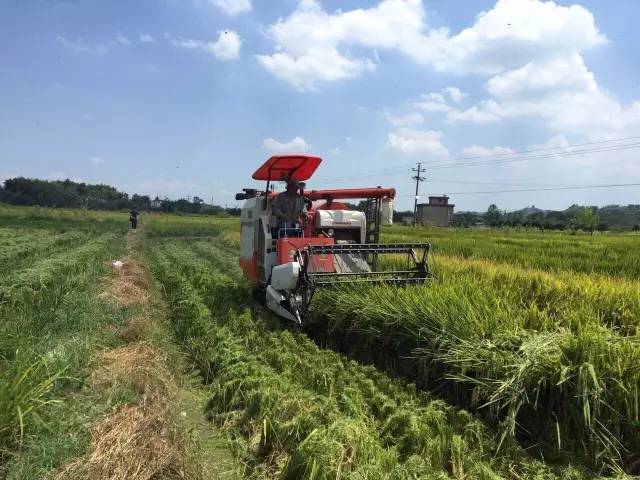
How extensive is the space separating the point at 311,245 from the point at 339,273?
27.4 inches

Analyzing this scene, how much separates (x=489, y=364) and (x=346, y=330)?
2.59 m

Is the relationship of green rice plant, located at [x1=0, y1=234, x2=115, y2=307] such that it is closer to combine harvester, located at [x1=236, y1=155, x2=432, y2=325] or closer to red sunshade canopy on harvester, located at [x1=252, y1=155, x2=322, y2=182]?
combine harvester, located at [x1=236, y1=155, x2=432, y2=325]

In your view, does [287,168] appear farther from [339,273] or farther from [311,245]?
[339,273]

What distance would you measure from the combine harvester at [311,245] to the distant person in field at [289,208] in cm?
12

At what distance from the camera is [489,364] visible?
4.41 metres

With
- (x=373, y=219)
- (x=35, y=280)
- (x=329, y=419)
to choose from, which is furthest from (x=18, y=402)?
(x=373, y=219)

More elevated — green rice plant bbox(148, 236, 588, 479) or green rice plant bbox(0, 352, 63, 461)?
green rice plant bbox(0, 352, 63, 461)

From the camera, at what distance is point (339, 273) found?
7383 mm

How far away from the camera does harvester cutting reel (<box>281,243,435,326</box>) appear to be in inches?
283

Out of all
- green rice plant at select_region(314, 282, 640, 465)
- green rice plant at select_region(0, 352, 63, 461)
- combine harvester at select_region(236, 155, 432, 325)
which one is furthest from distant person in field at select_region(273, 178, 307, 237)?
green rice plant at select_region(0, 352, 63, 461)

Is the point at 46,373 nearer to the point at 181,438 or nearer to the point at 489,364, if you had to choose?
the point at 181,438

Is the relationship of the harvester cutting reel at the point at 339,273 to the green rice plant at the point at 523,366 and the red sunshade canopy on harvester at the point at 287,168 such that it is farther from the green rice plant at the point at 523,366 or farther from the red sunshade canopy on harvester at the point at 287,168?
the red sunshade canopy on harvester at the point at 287,168

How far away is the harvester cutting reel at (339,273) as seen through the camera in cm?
718

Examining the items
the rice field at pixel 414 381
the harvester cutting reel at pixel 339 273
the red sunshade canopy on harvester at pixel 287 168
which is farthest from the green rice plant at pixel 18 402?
the red sunshade canopy on harvester at pixel 287 168
